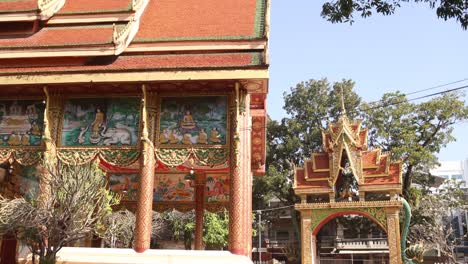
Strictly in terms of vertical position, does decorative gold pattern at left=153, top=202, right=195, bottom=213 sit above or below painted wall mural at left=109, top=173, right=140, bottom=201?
below

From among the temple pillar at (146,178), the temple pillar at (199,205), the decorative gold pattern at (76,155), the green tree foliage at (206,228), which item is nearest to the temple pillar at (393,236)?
the temple pillar at (199,205)

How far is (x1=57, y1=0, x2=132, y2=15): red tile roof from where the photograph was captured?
556 inches

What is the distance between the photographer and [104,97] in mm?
12695

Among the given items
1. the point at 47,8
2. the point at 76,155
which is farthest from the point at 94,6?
the point at 76,155

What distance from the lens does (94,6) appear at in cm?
1481

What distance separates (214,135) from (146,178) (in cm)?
202

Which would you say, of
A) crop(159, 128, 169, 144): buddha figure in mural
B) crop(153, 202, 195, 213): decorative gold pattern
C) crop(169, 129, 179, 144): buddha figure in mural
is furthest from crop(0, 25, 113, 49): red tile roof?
crop(153, 202, 195, 213): decorative gold pattern

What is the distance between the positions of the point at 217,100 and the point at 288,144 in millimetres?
22936

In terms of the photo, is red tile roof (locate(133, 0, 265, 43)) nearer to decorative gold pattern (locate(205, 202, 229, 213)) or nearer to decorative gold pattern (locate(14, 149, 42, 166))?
decorative gold pattern (locate(14, 149, 42, 166))

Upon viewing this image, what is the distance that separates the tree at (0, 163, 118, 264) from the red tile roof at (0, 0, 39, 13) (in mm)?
5984

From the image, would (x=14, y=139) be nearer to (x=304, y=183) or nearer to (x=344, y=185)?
(x=304, y=183)

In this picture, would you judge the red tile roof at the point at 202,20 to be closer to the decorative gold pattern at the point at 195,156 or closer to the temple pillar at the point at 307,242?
the decorative gold pattern at the point at 195,156

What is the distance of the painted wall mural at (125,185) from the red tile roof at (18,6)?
6652mm

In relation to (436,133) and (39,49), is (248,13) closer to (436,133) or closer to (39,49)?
(39,49)
